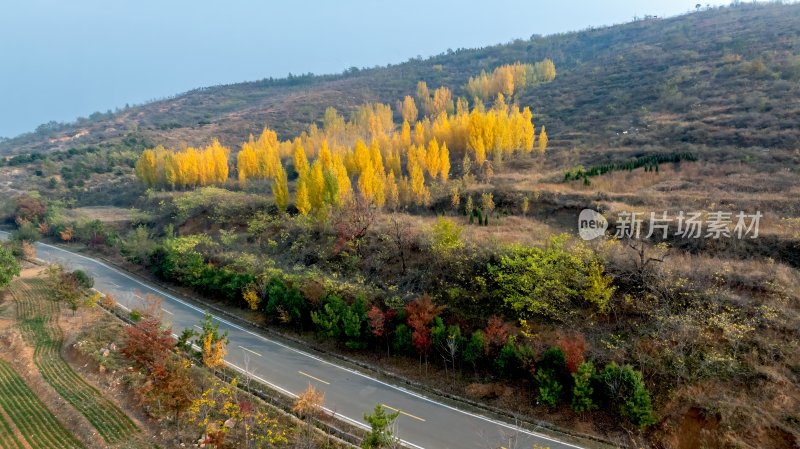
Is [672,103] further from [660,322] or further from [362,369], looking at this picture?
[362,369]

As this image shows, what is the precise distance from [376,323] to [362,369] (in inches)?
88.8

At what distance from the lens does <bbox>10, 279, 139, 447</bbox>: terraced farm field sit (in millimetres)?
16484

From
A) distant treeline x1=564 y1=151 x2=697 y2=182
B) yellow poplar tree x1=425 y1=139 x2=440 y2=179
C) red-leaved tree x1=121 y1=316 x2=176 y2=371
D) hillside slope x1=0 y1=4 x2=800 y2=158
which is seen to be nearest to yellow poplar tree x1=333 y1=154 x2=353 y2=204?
yellow poplar tree x1=425 y1=139 x2=440 y2=179

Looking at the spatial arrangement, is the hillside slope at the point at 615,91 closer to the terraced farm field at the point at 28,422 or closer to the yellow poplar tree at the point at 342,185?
the yellow poplar tree at the point at 342,185

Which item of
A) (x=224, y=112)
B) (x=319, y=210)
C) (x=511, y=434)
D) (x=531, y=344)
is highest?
(x=224, y=112)

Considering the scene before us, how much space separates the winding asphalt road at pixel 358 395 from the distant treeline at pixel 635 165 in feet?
84.7

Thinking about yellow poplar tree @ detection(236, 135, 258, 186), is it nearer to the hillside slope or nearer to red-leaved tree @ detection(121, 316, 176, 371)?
the hillside slope

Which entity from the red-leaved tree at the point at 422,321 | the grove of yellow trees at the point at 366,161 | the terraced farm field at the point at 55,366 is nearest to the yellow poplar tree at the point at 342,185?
the grove of yellow trees at the point at 366,161

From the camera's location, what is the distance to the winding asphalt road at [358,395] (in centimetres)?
1527

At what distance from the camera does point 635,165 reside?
37531 millimetres

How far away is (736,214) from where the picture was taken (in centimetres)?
2572

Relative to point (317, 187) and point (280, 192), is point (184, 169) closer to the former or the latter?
point (280, 192)

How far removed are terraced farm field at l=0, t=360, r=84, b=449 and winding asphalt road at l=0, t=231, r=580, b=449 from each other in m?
6.59

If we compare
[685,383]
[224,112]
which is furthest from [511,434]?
[224,112]
